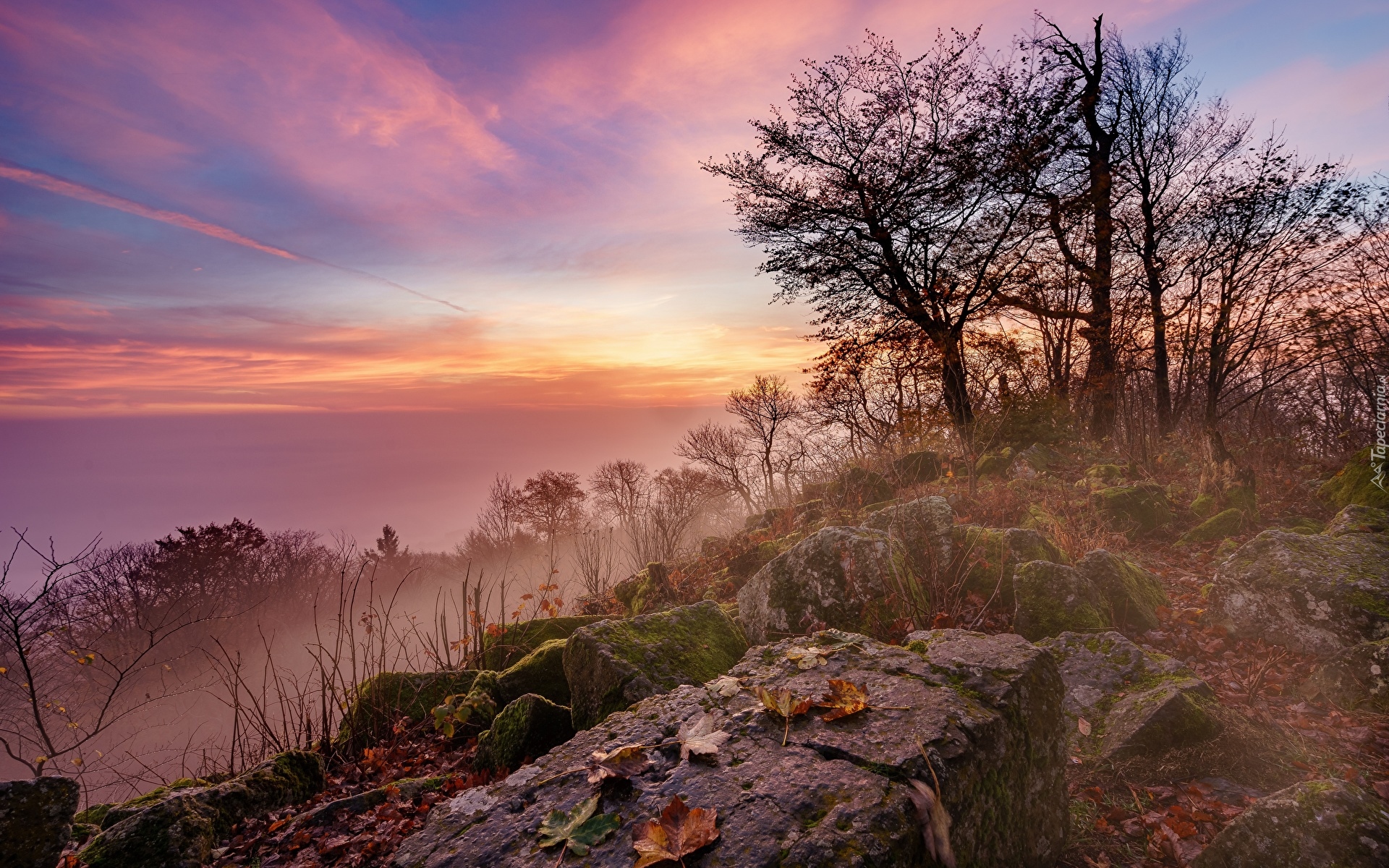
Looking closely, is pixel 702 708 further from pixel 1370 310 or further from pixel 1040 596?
pixel 1370 310

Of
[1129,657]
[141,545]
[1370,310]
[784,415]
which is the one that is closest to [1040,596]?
[1129,657]

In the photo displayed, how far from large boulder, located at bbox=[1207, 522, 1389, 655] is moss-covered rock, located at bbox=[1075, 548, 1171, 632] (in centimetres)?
50

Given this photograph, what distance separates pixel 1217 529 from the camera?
7.12m

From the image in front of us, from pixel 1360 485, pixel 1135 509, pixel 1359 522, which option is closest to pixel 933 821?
pixel 1359 522

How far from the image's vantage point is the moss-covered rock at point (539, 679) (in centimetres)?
461

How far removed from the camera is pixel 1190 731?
3104 millimetres

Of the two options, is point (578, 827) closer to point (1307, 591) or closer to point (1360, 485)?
point (1307, 591)

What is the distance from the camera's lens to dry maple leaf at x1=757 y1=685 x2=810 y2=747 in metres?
2.17

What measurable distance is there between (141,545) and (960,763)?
156 ft

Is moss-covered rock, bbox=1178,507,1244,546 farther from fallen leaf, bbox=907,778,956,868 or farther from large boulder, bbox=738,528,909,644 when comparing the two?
fallen leaf, bbox=907,778,956,868

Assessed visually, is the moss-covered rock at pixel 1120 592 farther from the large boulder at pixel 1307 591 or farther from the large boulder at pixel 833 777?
the large boulder at pixel 833 777

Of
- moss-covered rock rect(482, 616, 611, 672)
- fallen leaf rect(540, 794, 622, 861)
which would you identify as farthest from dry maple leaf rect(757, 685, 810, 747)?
moss-covered rock rect(482, 616, 611, 672)

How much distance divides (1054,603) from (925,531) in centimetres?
123

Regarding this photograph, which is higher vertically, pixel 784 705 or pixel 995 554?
pixel 784 705
